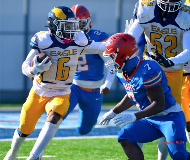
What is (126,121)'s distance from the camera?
2.99m

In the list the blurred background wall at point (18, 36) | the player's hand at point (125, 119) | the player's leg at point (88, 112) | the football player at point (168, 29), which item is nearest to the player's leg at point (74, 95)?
the player's leg at point (88, 112)

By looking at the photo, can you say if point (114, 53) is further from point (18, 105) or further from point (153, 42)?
point (18, 105)

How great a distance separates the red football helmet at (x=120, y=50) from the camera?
3.16 metres

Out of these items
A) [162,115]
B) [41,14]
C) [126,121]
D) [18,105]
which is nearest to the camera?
[126,121]

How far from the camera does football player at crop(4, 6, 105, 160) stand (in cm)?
373

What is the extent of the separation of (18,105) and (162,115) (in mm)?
7741

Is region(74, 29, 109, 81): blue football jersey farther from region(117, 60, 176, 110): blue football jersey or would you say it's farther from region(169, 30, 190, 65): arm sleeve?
region(117, 60, 176, 110): blue football jersey

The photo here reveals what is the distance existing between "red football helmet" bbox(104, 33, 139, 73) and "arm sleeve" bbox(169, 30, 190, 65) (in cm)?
69

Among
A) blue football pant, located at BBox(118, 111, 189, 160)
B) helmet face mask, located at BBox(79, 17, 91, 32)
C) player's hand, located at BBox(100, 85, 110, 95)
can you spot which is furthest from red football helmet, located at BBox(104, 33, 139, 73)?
helmet face mask, located at BBox(79, 17, 91, 32)

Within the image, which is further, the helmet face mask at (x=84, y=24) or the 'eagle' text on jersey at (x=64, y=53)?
the helmet face mask at (x=84, y=24)

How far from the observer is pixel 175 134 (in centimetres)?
302

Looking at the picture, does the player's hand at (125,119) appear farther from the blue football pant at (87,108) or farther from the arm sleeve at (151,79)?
the blue football pant at (87,108)

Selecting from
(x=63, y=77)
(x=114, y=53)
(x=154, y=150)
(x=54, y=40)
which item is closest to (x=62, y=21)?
(x=54, y=40)

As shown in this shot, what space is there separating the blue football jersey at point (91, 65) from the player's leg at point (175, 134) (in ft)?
5.89
